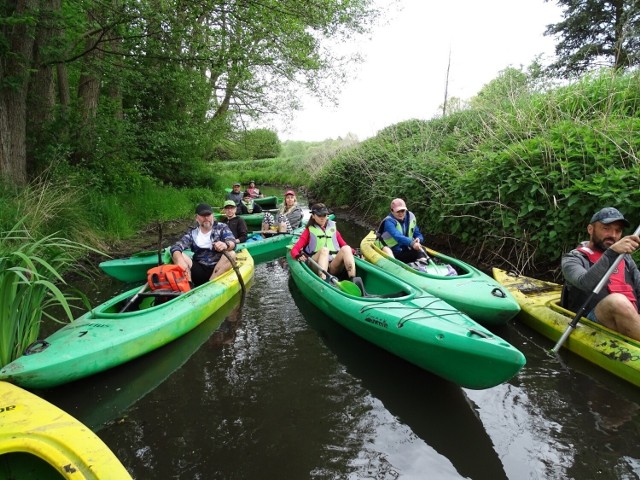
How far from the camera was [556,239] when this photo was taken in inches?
Result: 215

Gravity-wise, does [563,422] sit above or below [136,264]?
below

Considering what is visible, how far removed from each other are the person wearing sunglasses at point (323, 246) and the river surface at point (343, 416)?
122cm

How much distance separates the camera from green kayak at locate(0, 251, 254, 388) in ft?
10.1

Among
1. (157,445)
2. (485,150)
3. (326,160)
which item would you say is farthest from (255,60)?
(326,160)

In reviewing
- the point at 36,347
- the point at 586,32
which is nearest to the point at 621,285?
the point at 36,347

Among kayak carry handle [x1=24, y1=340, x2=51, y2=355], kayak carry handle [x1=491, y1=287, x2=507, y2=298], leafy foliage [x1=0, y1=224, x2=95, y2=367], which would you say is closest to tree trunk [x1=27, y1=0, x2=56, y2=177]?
leafy foliage [x1=0, y1=224, x2=95, y2=367]

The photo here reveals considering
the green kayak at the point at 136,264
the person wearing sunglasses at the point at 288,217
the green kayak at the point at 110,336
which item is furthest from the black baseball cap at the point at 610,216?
the person wearing sunglasses at the point at 288,217

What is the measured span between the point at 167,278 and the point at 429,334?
3.10m

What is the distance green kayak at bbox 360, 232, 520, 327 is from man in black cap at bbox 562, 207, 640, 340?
0.75m

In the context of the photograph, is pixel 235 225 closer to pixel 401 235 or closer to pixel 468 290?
pixel 401 235

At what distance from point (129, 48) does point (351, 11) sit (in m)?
8.36

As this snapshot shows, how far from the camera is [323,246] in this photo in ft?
18.4

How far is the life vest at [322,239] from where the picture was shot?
18.6ft

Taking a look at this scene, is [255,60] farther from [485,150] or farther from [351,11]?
[351,11]
